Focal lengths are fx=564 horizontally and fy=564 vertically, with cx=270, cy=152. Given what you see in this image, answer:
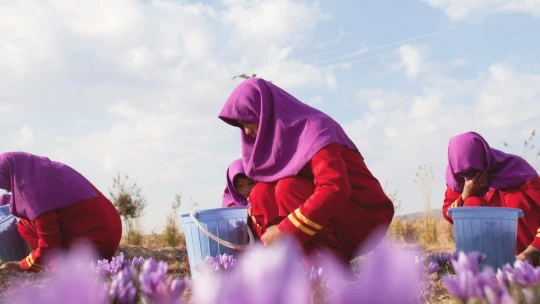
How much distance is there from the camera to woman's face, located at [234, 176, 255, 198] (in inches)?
190

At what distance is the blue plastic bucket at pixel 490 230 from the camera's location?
4.04 metres

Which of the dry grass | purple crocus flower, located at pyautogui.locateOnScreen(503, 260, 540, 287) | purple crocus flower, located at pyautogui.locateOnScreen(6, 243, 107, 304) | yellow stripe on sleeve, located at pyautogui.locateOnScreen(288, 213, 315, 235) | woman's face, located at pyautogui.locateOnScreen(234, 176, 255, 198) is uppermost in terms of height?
woman's face, located at pyautogui.locateOnScreen(234, 176, 255, 198)

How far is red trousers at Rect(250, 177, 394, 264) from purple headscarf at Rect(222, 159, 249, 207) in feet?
3.61

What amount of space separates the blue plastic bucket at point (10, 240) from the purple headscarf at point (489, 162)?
4620mm

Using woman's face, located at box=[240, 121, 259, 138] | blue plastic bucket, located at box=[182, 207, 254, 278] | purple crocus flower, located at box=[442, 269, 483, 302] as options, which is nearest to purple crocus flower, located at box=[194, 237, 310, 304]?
purple crocus flower, located at box=[442, 269, 483, 302]

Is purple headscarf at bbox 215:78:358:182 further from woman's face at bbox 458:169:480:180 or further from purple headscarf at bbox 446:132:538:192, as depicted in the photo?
woman's face at bbox 458:169:480:180

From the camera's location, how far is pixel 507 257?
13.6 ft

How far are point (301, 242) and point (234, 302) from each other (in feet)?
9.12

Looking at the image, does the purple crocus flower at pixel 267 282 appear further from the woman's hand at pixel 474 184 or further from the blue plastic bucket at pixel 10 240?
the blue plastic bucket at pixel 10 240

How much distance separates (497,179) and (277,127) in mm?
2263

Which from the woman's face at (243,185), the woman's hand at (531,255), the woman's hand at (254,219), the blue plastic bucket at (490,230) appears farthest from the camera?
the woman's face at (243,185)

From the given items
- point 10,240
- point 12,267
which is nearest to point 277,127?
point 12,267

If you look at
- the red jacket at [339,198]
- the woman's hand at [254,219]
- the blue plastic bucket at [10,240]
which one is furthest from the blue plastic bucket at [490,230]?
the blue plastic bucket at [10,240]

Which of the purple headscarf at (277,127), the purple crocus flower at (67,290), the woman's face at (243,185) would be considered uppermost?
the purple headscarf at (277,127)
